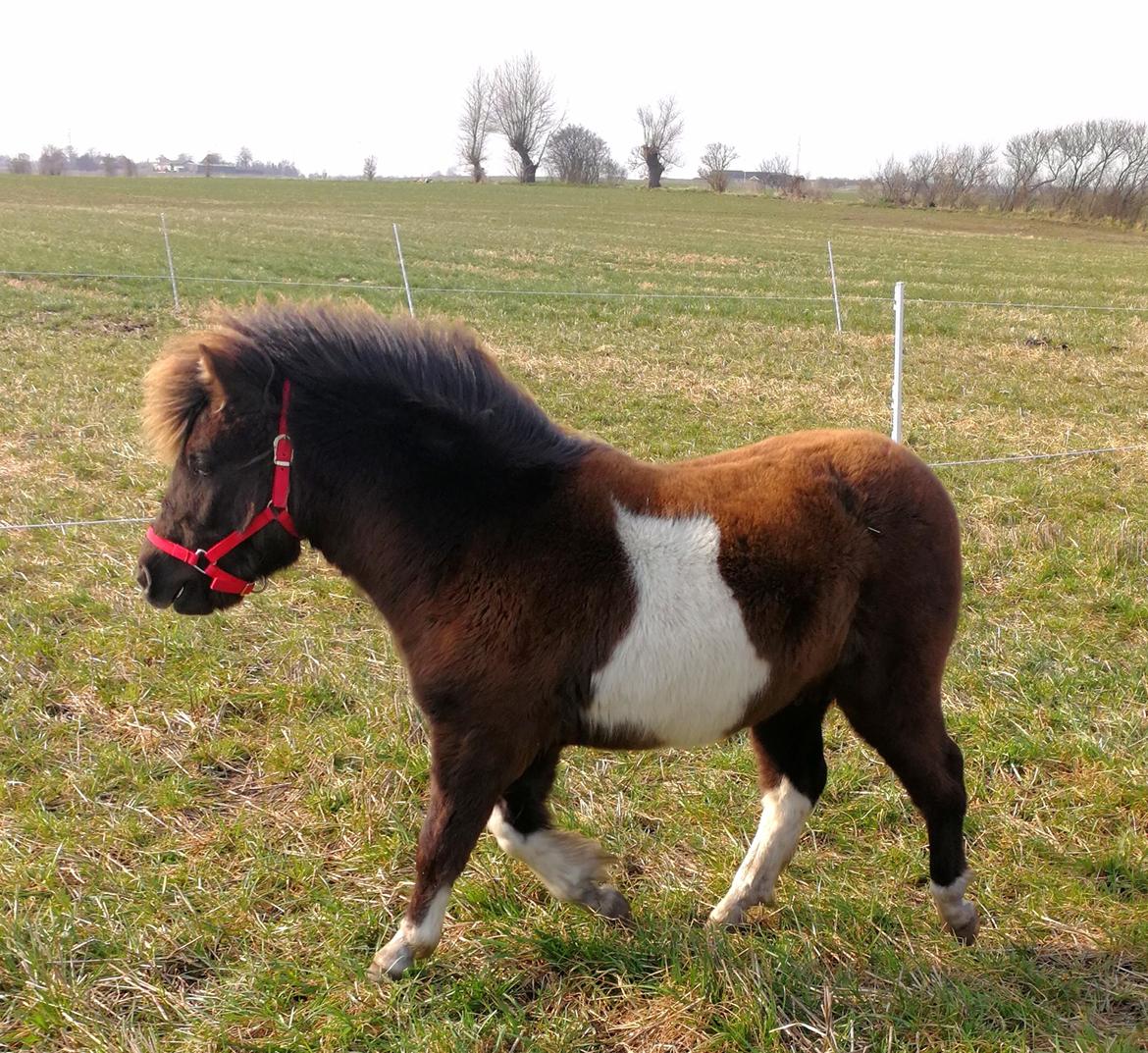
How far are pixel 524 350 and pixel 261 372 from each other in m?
10.0

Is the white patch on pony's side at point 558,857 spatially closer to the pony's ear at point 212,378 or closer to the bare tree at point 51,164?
the pony's ear at point 212,378

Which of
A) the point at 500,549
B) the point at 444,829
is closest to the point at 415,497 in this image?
the point at 500,549

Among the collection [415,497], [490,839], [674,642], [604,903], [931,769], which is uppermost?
[415,497]

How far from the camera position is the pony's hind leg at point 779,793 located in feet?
10.1

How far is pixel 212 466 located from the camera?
103 inches

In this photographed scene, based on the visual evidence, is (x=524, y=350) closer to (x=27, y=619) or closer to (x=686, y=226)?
A: (x=27, y=619)

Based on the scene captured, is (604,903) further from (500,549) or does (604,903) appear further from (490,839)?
(500,549)

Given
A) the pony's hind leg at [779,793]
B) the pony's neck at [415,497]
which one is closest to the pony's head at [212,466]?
the pony's neck at [415,497]

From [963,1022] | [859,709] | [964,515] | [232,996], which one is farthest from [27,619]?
[964,515]

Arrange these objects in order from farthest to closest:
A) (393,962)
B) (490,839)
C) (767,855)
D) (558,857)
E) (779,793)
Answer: (490,839)
(779,793)
(767,855)
(558,857)
(393,962)

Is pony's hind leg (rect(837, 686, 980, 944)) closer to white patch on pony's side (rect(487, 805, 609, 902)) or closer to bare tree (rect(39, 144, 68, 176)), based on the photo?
white patch on pony's side (rect(487, 805, 609, 902))

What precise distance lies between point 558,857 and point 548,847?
Result: 0.05 meters

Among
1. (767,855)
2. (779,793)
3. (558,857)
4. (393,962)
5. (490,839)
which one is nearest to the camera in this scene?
(393,962)

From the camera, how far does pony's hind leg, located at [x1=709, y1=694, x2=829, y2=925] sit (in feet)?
10.1
